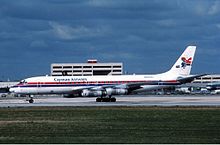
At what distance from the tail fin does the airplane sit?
80.4 inches

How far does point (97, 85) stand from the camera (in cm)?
7462

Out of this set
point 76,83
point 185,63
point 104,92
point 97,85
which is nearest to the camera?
point 104,92

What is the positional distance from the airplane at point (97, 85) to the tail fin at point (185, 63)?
6.70 feet

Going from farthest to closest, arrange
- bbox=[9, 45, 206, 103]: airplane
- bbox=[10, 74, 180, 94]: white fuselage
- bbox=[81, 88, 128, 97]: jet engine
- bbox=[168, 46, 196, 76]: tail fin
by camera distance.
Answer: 1. bbox=[168, 46, 196, 76]: tail fin
2. bbox=[10, 74, 180, 94]: white fuselage
3. bbox=[9, 45, 206, 103]: airplane
4. bbox=[81, 88, 128, 97]: jet engine

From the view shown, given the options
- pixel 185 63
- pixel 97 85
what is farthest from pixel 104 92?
pixel 185 63

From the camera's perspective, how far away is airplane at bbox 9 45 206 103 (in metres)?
72.5

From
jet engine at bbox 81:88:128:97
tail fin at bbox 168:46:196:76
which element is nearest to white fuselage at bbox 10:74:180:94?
jet engine at bbox 81:88:128:97

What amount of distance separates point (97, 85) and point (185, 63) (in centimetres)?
1399

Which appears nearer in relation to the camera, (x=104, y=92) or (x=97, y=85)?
(x=104, y=92)

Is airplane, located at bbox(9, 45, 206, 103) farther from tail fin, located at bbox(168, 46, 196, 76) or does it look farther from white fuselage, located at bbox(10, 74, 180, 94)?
tail fin, located at bbox(168, 46, 196, 76)

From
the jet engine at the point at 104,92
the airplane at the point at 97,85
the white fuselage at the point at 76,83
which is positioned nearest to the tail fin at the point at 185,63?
the airplane at the point at 97,85

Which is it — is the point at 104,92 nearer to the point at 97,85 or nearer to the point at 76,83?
the point at 97,85

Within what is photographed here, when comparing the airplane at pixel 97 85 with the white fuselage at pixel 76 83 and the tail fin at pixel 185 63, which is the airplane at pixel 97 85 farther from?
the tail fin at pixel 185 63

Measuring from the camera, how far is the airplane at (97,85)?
72.5 m
